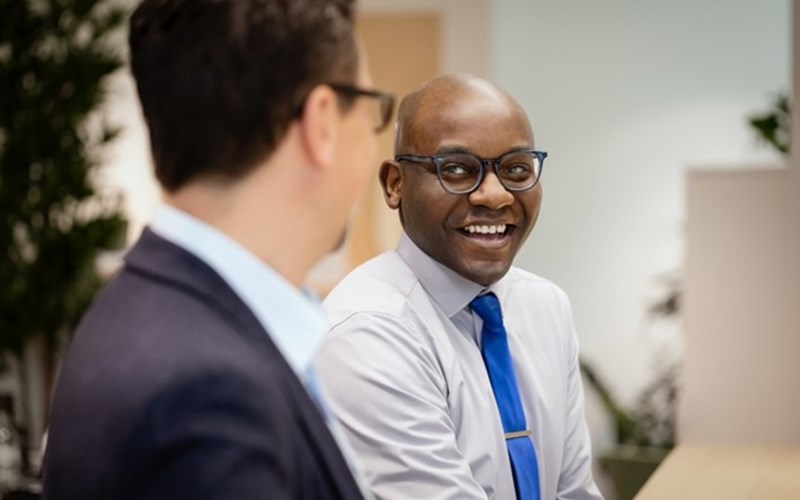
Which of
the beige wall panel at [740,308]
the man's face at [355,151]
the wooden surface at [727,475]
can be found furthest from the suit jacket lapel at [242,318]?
the beige wall panel at [740,308]

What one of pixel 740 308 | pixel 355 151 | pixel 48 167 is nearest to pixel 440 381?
pixel 355 151

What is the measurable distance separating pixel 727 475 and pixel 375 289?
1074 mm

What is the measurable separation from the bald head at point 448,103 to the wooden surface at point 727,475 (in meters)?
0.76

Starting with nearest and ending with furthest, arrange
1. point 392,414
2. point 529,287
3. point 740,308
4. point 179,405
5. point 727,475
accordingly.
Answer: point 179,405, point 392,414, point 529,287, point 727,475, point 740,308

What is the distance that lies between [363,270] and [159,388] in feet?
3.31

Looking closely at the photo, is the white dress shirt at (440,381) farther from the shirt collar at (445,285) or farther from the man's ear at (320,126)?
the man's ear at (320,126)

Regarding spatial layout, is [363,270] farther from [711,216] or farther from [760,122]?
[760,122]

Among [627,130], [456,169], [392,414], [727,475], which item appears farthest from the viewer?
[627,130]

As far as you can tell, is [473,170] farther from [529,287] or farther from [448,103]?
[529,287]

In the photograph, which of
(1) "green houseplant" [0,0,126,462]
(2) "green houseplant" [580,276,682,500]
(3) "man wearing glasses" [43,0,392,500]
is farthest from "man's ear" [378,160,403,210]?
(1) "green houseplant" [0,0,126,462]

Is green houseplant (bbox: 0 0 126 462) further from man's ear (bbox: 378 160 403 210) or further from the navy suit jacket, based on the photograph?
the navy suit jacket

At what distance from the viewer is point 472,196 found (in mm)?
1766

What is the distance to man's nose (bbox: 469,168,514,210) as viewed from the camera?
176 cm

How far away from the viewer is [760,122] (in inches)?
171
